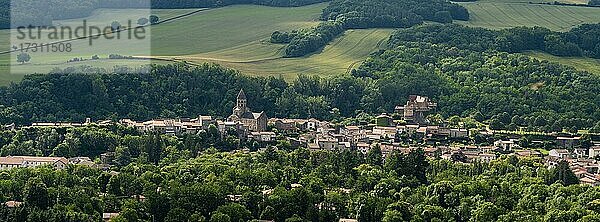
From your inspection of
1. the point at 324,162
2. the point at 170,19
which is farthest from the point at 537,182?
the point at 170,19

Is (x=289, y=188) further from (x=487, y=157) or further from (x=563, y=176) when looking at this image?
(x=487, y=157)

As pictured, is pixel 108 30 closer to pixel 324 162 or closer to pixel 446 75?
pixel 324 162

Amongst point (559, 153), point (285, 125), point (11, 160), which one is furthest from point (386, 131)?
point (11, 160)

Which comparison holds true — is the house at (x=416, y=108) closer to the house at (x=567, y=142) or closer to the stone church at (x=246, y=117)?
the stone church at (x=246, y=117)

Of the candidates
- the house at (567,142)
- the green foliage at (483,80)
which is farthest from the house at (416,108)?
the house at (567,142)

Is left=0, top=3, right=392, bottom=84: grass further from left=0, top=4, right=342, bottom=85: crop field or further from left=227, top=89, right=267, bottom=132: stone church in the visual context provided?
left=227, top=89, right=267, bottom=132: stone church

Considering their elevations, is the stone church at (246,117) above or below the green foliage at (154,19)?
below
